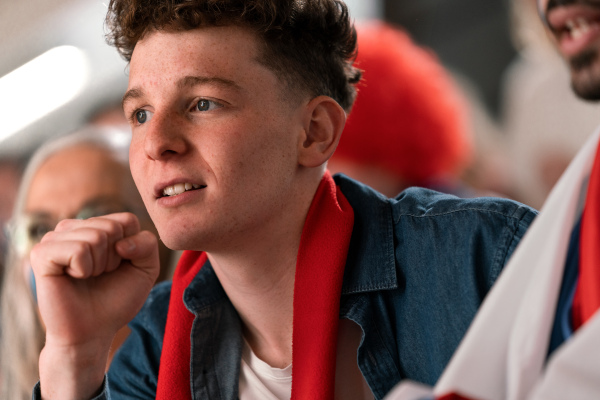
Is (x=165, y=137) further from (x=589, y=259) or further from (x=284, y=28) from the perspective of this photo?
(x=589, y=259)

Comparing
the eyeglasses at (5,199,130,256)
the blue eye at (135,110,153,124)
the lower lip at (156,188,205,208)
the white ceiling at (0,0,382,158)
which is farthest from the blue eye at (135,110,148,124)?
the white ceiling at (0,0,382,158)

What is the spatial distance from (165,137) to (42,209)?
0.90 metres

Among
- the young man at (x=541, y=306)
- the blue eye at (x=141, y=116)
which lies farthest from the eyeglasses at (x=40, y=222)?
the young man at (x=541, y=306)

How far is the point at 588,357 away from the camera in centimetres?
Answer: 66

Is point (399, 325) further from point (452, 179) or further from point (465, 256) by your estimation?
point (452, 179)

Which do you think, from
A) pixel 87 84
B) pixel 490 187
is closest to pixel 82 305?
pixel 87 84

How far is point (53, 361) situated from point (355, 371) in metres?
0.61

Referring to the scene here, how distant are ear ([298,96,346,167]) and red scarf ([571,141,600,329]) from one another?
62 centimetres

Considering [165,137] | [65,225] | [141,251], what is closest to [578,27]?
[165,137]

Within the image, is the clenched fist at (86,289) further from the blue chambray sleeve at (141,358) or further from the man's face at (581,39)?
the man's face at (581,39)

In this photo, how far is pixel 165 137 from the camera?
3.82 feet

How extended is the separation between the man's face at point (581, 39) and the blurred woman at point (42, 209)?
4.12ft

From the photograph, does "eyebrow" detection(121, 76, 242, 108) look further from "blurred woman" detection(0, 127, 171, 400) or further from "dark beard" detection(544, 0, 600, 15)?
"blurred woman" detection(0, 127, 171, 400)

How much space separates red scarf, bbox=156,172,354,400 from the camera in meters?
1.19
